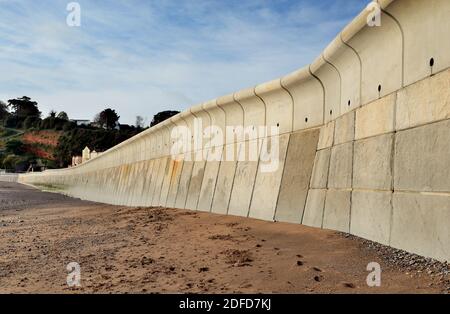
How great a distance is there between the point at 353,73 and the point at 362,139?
139cm

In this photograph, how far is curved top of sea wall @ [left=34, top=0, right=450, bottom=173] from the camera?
18.3 ft

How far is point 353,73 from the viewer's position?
25.6 feet

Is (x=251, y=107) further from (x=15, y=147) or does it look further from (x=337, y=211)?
(x=15, y=147)

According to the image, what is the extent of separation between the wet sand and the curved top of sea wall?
2.53 m

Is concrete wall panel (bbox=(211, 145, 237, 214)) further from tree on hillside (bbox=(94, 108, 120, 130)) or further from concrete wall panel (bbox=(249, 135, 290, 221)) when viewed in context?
tree on hillside (bbox=(94, 108, 120, 130))

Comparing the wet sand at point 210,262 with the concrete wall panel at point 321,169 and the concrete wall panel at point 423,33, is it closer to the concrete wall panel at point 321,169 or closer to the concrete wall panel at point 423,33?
the concrete wall panel at point 321,169

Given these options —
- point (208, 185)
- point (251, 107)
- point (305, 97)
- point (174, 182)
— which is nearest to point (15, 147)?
point (174, 182)

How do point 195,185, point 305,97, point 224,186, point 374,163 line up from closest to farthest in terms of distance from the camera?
point 374,163 < point 305,97 < point 224,186 < point 195,185

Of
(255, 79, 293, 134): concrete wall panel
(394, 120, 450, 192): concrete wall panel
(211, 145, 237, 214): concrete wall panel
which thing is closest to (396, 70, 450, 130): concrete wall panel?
(394, 120, 450, 192): concrete wall panel

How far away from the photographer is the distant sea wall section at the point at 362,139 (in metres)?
5.23

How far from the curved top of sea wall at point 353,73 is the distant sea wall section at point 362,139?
2 centimetres

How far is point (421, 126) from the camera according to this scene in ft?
18.1

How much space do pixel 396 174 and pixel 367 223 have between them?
0.96 metres
